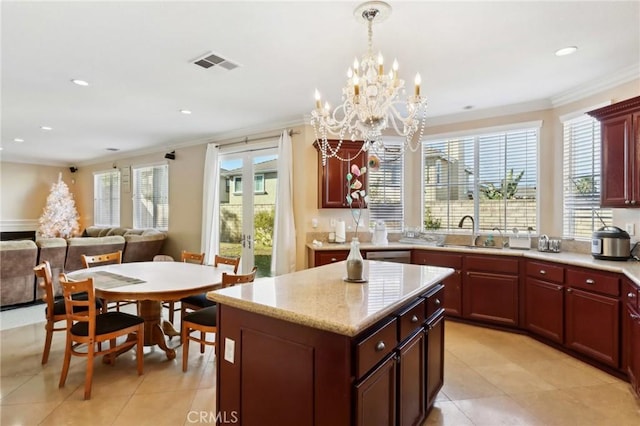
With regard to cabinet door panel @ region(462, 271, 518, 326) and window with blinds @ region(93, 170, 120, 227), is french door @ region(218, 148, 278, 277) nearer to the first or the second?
cabinet door panel @ region(462, 271, 518, 326)

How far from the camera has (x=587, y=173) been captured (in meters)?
3.71

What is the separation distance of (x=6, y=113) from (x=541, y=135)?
700 centimetres

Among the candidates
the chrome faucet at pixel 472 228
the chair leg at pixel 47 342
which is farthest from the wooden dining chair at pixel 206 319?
the chrome faucet at pixel 472 228

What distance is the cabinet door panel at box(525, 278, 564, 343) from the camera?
10.8ft

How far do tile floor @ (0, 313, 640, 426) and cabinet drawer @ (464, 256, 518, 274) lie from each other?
83 centimetres

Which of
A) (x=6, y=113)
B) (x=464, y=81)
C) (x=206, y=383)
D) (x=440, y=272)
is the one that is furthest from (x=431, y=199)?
(x=6, y=113)

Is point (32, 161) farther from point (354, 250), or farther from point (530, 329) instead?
point (530, 329)

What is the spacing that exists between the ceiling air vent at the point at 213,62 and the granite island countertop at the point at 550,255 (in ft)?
7.46

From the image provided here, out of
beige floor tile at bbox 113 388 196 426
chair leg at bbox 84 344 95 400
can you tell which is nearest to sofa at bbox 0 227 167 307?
chair leg at bbox 84 344 95 400

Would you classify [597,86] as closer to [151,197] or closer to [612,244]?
[612,244]

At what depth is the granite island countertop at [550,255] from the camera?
2.74m

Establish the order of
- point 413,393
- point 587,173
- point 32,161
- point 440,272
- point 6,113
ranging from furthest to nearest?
point 32,161 < point 6,113 < point 587,173 < point 440,272 < point 413,393

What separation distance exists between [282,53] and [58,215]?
8.53 meters

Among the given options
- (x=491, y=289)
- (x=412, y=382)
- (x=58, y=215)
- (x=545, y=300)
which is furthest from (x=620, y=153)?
(x=58, y=215)
